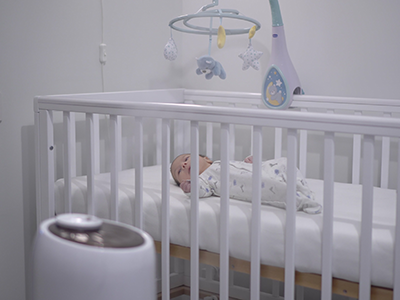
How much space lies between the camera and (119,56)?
1.87m

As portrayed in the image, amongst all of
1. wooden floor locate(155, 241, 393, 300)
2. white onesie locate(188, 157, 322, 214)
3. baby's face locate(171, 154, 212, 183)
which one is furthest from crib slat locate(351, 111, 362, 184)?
Answer: wooden floor locate(155, 241, 393, 300)

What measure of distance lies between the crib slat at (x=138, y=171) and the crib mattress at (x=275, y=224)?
1.8 inches

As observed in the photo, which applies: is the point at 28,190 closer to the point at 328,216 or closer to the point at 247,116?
the point at 247,116

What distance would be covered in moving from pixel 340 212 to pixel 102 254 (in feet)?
2.56

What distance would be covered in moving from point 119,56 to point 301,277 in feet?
3.97

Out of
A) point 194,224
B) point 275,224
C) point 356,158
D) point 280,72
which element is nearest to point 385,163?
point 356,158

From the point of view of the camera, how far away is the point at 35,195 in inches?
62.6

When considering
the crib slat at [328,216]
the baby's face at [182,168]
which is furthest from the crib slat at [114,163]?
the crib slat at [328,216]

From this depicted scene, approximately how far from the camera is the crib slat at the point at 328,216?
94 centimetres

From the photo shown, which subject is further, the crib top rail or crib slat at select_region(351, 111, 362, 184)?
crib slat at select_region(351, 111, 362, 184)

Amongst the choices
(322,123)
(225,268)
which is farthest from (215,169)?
(322,123)

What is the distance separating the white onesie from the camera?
1163 millimetres

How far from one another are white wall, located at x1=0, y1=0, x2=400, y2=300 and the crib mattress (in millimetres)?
226

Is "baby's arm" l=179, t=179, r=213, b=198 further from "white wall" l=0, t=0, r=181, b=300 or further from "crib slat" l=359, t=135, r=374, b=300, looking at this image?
"white wall" l=0, t=0, r=181, b=300
